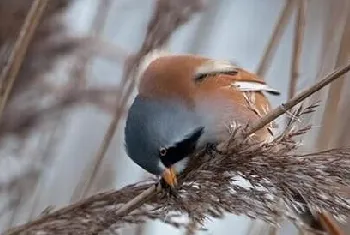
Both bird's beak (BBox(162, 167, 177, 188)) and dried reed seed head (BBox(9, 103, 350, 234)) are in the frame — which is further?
bird's beak (BBox(162, 167, 177, 188))

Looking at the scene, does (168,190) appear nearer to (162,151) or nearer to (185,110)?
(162,151)

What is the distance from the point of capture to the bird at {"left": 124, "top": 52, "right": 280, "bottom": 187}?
1.19 metres

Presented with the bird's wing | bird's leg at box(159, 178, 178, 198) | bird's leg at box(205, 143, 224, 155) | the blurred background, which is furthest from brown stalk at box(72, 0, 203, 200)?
bird's leg at box(159, 178, 178, 198)

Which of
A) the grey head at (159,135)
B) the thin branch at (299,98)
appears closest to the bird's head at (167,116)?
the grey head at (159,135)

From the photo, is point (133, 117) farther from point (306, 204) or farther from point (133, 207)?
point (306, 204)

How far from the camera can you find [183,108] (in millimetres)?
1347

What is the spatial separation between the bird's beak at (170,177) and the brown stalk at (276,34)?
0.47 meters

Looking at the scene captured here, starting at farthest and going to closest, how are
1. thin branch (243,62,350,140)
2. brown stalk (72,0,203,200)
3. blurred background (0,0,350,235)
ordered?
blurred background (0,0,350,235), brown stalk (72,0,203,200), thin branch (243,62,350,140)

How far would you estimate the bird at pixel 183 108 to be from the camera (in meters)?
1.19

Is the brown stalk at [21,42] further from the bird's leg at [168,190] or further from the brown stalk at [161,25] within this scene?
the bird's leg at [168,190]

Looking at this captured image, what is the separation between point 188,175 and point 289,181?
156 millimetres

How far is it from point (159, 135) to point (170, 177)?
0.08m

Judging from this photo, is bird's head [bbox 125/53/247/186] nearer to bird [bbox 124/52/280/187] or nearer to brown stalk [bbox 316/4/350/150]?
bird [bbox 124/52/280/187]

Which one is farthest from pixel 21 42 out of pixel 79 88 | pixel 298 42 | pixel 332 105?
pixel 332 105
